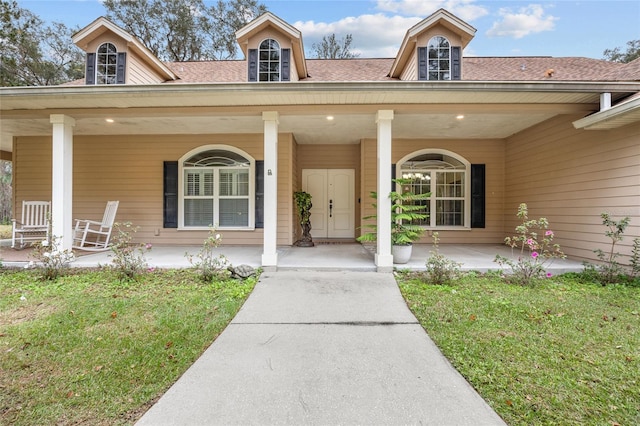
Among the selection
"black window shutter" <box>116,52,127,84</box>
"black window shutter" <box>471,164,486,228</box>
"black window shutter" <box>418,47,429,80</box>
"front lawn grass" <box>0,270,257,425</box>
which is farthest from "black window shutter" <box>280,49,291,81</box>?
"black window shutter" <box>471,164,486,228</box>

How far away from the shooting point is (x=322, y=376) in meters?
1.90

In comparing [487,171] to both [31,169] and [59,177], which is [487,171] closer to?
[59,177]

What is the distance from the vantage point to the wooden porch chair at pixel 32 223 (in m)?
5.64

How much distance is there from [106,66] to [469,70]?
7869 millimetres

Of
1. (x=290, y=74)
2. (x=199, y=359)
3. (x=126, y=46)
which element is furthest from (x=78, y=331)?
(x=126, y=46)

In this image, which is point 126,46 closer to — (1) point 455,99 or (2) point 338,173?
(2) point 338,173

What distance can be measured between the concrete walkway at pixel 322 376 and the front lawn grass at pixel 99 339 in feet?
0.62

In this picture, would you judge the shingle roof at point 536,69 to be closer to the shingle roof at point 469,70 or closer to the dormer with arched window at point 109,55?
the shingle roof at point 469,70

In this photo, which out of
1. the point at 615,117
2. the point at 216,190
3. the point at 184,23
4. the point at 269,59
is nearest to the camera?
the point at 615,117

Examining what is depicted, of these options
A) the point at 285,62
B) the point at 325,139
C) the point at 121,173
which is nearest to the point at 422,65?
the point at 325,139

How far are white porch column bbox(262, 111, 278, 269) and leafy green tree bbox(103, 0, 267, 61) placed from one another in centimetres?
1042

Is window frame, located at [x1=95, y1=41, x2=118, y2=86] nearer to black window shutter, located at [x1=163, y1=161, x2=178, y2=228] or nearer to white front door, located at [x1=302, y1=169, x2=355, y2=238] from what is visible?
black window shutter, located at [x1=163, y1=161, x2=178, y2=228]

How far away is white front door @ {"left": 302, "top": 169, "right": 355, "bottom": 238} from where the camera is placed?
7.54m

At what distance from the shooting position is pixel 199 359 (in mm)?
2088
